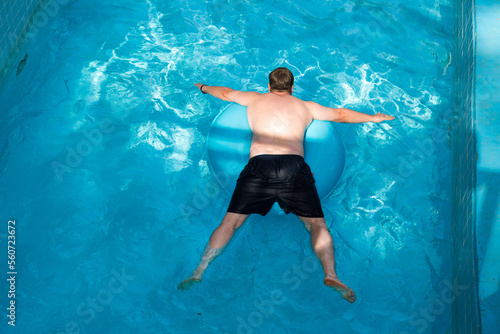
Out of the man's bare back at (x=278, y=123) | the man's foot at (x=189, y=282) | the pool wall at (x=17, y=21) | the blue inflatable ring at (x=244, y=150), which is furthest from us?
the pool wall at (x=17, y=21)

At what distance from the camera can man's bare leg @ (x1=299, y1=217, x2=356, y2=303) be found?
10.4 ft

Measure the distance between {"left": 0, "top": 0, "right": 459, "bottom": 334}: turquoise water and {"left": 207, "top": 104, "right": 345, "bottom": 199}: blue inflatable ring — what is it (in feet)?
1.09

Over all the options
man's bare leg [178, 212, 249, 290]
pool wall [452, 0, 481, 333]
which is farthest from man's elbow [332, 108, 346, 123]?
man's bare leg [178, 212, 249, 290]

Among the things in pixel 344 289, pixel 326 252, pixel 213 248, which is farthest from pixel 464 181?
pixel 213 248

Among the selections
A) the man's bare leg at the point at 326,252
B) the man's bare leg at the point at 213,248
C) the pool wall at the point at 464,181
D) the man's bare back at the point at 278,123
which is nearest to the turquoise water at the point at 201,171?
the pool wall at the point at 464,181

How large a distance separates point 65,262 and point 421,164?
3514mm

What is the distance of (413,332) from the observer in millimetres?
3484

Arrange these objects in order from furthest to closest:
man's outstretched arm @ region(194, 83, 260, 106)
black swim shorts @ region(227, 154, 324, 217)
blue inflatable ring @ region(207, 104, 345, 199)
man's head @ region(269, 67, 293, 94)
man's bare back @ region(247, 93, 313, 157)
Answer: man's outstretched arm @ region(194, 83, 260, 106)
man's head @ region(269, 67, 293, 94)
blue inflatable ring @ region(207, 104, 345, 199)
man's bare back @ region(247, 93, 313, 157)
black swim shorts @ region(227, 154, 324, 217)

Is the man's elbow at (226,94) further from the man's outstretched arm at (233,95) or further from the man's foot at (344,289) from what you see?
the man's foot at (344,289)

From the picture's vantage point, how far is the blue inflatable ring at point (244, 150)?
383 cm

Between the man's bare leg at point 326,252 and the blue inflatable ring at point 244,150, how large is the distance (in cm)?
39

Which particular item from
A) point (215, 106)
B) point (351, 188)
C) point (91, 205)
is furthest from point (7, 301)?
point (351, 188)

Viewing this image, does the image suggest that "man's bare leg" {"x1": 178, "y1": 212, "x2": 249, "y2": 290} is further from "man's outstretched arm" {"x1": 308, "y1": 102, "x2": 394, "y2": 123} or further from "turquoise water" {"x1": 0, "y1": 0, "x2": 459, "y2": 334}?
"man's outstretched arm" {"x1": 308, "y1": 102, "x2": 394, "y2": 123}

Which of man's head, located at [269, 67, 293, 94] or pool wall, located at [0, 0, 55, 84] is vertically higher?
→ man's head, located at [269, 67, 293, 94]
